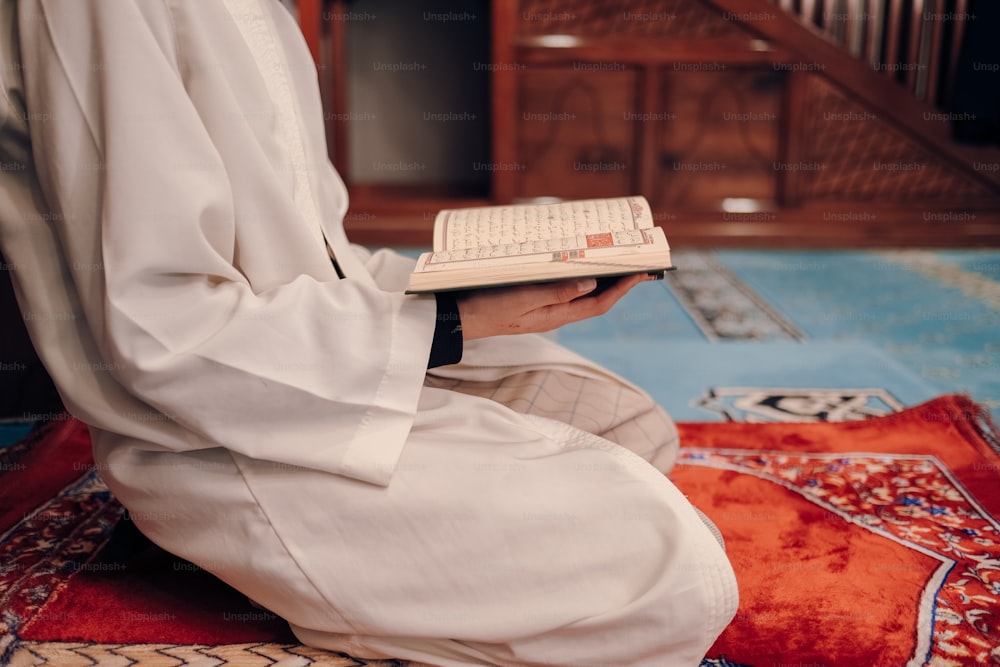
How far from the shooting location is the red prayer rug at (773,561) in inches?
50.0

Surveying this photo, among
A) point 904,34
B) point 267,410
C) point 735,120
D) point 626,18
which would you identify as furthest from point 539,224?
point 904,34

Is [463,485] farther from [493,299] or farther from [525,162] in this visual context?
[525,162]

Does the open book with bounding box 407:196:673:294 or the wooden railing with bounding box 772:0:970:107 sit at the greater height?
the open book with bounding box 407:196:673:294

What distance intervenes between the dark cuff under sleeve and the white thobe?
0.02 meters

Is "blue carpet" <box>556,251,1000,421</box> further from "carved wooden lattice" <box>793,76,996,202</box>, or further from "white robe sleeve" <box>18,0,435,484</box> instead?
"white robe sleeve" <box>18,0,435,484</box>

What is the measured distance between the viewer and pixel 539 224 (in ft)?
4.07

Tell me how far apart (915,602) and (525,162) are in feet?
10.7

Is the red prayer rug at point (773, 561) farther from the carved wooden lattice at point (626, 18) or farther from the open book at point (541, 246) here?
the carved wooden lattice at point (626, 18)

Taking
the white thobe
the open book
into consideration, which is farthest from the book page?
the white thobe

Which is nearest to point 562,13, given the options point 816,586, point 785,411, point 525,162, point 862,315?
point 525,162

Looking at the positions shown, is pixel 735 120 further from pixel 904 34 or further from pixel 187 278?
pixel 187 278

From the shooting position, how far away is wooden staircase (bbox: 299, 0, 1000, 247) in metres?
4.22

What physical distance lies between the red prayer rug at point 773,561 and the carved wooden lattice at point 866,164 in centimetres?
245

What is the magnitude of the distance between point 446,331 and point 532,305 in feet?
0.33
